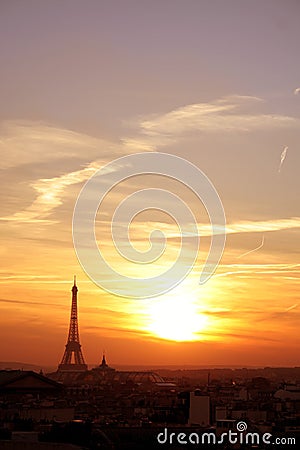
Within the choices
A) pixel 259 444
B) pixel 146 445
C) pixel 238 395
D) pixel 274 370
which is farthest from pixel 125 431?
pixel 274 370

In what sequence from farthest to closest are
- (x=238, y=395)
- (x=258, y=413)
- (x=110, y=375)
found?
(x=110, y=375)
(x=238, y=395)
(x=258, y=413)

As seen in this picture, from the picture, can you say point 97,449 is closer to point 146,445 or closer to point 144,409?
point 146,445

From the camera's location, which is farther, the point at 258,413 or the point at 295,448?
the point at 258,413

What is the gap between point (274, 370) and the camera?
78688mm

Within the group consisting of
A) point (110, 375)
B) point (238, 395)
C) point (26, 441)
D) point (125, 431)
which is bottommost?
point (26, 441)

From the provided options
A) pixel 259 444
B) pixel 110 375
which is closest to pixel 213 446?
pixel 259 444

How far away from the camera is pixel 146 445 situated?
8914 mm

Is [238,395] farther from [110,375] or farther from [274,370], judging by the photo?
[274,370]

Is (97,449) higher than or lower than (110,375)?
lower

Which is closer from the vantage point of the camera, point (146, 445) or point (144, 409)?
point (146, 445)

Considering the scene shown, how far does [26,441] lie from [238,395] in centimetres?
1532

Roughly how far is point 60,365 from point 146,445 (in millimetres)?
39930

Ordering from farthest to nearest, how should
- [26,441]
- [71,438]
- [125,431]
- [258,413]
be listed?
[258,413]
[125,431]
[71,438]
[26,441]

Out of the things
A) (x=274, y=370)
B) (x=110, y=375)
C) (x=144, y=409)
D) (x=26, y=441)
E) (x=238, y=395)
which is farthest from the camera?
(x=274, y=370)
